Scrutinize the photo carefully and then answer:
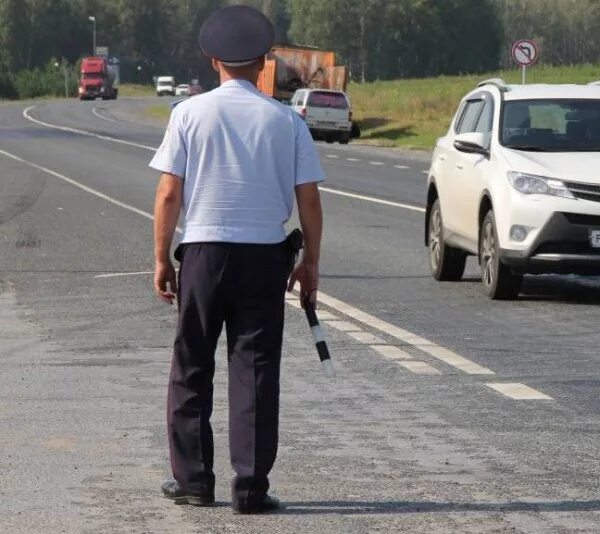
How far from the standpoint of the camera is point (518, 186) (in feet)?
44.1

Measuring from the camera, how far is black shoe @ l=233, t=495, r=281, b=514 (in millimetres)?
6141

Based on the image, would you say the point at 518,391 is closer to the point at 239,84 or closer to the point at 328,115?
the point at 239,84

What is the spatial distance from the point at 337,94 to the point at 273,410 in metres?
53.3

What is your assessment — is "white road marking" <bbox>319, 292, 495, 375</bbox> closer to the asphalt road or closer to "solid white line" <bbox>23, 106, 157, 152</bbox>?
the asphalt road

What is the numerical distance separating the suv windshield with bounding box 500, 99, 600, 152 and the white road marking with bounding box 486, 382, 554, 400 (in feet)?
16.3

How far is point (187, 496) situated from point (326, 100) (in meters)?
51.8

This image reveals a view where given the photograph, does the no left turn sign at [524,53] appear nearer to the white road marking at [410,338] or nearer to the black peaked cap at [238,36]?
the white road marking at [410,338]

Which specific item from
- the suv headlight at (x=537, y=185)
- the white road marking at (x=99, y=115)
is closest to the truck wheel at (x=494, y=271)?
the suv headlight at (x=537, y=185)

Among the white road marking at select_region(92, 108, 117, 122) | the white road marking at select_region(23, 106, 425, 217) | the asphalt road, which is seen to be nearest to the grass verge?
the white road marking at select_region(23, 106, 425, 217)

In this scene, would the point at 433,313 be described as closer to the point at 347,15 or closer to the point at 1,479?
the point at 1,479

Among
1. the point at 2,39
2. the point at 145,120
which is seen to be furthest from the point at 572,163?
the point at 2,39

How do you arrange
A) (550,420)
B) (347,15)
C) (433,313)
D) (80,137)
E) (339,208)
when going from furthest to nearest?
(347,15), (80,137), (339,208), (433,313), (550,420)

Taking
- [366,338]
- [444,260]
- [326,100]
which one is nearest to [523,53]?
[326,100]

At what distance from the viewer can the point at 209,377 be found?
627 centimetres
